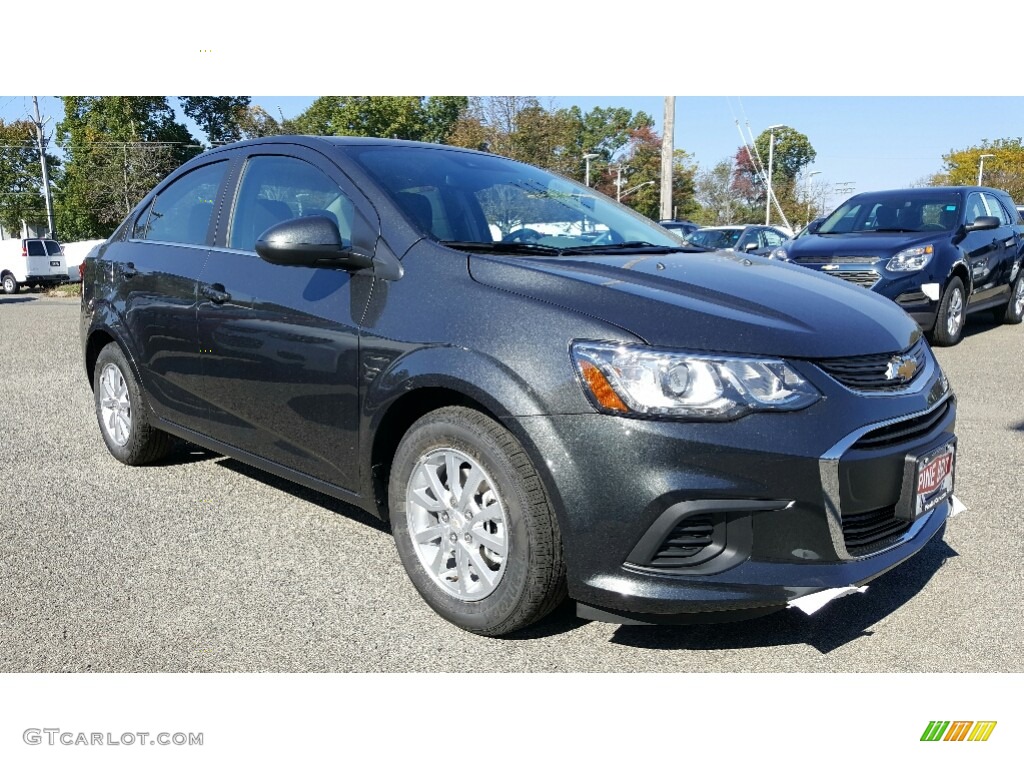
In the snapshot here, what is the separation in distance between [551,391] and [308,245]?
1116 mm

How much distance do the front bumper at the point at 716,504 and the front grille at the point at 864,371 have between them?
0.05 meters

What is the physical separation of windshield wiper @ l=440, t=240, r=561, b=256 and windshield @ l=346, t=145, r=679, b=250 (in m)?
0.02

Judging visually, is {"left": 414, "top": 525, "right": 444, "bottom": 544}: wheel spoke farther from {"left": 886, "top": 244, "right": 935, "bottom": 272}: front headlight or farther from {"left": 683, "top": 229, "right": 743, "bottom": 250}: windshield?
{"left": 683, "top": 229, "right": 743, "bottom": 250}: windshield

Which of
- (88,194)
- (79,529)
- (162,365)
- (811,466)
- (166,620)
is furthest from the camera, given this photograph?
(88,194)

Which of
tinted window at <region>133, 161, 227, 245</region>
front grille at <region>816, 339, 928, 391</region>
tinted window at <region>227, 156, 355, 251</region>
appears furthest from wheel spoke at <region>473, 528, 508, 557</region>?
tinted window at <region>133, 161, 227, 245</region>

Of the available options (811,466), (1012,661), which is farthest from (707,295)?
(1012,661)

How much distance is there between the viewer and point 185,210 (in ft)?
14.5

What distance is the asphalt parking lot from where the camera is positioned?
2805mm

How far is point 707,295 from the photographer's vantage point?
111 inches

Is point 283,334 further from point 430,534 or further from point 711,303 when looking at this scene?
point 711,303

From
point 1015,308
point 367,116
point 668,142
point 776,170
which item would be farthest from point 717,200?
point 1015,308
